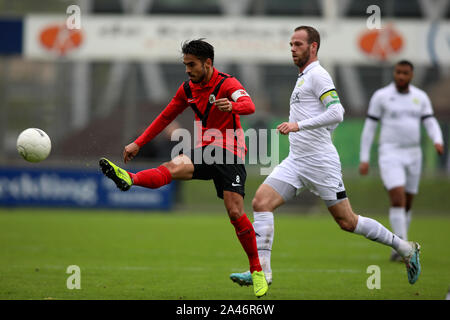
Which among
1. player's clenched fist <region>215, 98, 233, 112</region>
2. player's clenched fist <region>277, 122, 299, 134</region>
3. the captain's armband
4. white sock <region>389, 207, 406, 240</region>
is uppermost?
the captain's armband

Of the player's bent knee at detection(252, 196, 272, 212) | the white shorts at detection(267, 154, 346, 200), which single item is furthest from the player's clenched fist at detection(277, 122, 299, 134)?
the player's bent knee at detection(252, 196, 272, 212)

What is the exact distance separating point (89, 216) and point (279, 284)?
965 cm

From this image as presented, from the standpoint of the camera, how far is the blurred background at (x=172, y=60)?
19.8m

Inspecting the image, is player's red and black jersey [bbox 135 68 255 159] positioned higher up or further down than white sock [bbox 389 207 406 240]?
higher up

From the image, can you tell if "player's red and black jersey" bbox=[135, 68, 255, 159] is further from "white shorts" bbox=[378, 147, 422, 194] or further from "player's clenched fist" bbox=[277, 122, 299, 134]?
"white shorts" bbox=[378, 147, 422, 194]

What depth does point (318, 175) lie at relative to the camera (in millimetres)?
6777

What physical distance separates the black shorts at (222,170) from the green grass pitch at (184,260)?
104cm

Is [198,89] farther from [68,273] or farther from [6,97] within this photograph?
[6,97]

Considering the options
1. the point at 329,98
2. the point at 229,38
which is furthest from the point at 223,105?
the point at 229,38

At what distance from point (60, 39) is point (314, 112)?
1719 cm

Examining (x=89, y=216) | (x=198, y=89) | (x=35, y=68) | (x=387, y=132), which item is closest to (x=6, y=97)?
(x=35, y=68)

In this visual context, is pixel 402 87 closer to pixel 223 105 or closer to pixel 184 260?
pixel 184 260

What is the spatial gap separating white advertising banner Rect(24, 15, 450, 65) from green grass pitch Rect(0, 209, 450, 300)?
26.0 ft

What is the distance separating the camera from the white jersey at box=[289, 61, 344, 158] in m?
6.41
